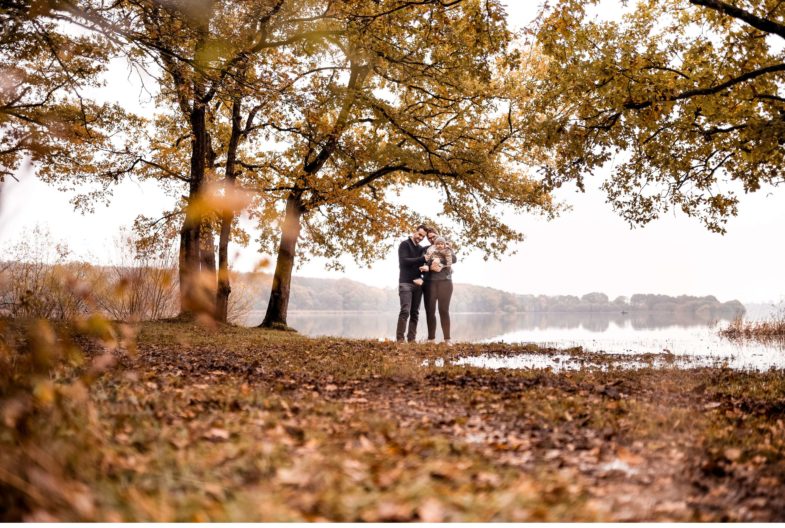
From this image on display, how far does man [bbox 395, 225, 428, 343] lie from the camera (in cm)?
1446

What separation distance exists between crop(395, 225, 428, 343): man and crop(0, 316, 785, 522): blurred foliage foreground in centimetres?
708

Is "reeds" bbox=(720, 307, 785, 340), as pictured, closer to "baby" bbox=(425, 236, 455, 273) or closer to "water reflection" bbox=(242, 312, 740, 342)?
"water reflection" bbox=(242, 312, 740, 342)

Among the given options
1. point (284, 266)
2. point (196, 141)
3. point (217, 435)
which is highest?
point (196, 141)

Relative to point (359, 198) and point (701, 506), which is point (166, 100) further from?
point (701, 506)

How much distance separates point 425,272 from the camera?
1469 cm

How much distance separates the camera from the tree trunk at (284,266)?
66.3ft

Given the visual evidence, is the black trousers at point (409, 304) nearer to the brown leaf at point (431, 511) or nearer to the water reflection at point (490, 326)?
the water reflection at point (490, 326)

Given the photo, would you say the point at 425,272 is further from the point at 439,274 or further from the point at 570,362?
the point at 570,362

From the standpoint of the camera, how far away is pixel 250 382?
7.13 metres

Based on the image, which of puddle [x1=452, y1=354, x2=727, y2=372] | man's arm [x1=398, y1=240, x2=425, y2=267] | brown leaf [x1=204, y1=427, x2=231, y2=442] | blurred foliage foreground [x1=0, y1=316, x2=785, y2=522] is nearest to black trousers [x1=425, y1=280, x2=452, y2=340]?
man's arm [x1=398, y1=240, x2=425, y2=267]

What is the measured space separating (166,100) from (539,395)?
21393 mm

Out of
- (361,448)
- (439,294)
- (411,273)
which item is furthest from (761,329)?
(361,448)

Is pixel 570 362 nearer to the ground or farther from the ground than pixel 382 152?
nearer to the ground

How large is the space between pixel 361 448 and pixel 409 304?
1085 cm
